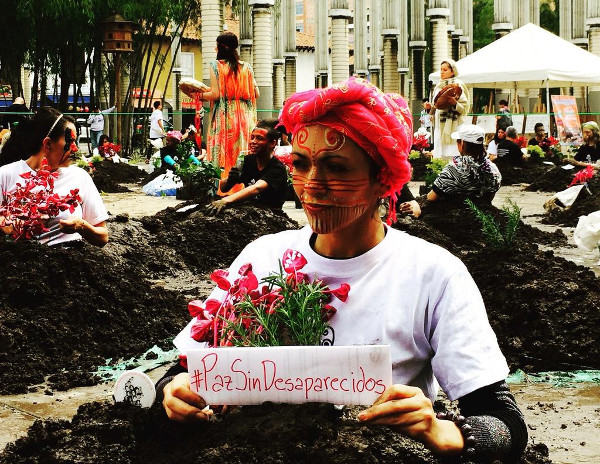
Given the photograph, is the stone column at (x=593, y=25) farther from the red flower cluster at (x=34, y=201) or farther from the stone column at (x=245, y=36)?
the red flower cluster at (x=34, y=201)

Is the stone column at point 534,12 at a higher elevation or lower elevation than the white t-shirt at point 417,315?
higher

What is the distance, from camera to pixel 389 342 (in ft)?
8.38

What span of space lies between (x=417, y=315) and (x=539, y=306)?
500cm

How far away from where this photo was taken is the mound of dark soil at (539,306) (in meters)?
6.94

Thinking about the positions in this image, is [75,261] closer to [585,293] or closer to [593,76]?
[585,293]

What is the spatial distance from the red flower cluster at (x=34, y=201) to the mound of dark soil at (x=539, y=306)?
9.31ft

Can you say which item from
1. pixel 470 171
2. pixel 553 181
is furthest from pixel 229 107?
pixel 553 181

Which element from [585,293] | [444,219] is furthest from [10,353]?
[444,219]

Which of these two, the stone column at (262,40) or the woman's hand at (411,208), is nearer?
the woman's hand at (411,208)

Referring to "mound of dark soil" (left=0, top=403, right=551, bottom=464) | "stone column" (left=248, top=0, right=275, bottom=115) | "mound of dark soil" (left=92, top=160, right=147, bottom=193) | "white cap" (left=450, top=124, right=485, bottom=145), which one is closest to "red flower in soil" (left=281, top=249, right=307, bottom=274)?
"mound of dark soil" (left=0, top=403, right=551, bottom=464)

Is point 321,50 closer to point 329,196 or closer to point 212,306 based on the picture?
point 329,196

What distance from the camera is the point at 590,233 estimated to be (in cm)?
1045

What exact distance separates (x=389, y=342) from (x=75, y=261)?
17.4 feet

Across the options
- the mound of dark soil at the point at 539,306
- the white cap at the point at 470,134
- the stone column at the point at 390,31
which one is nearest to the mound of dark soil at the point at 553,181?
the white cap at the point at 470,134
